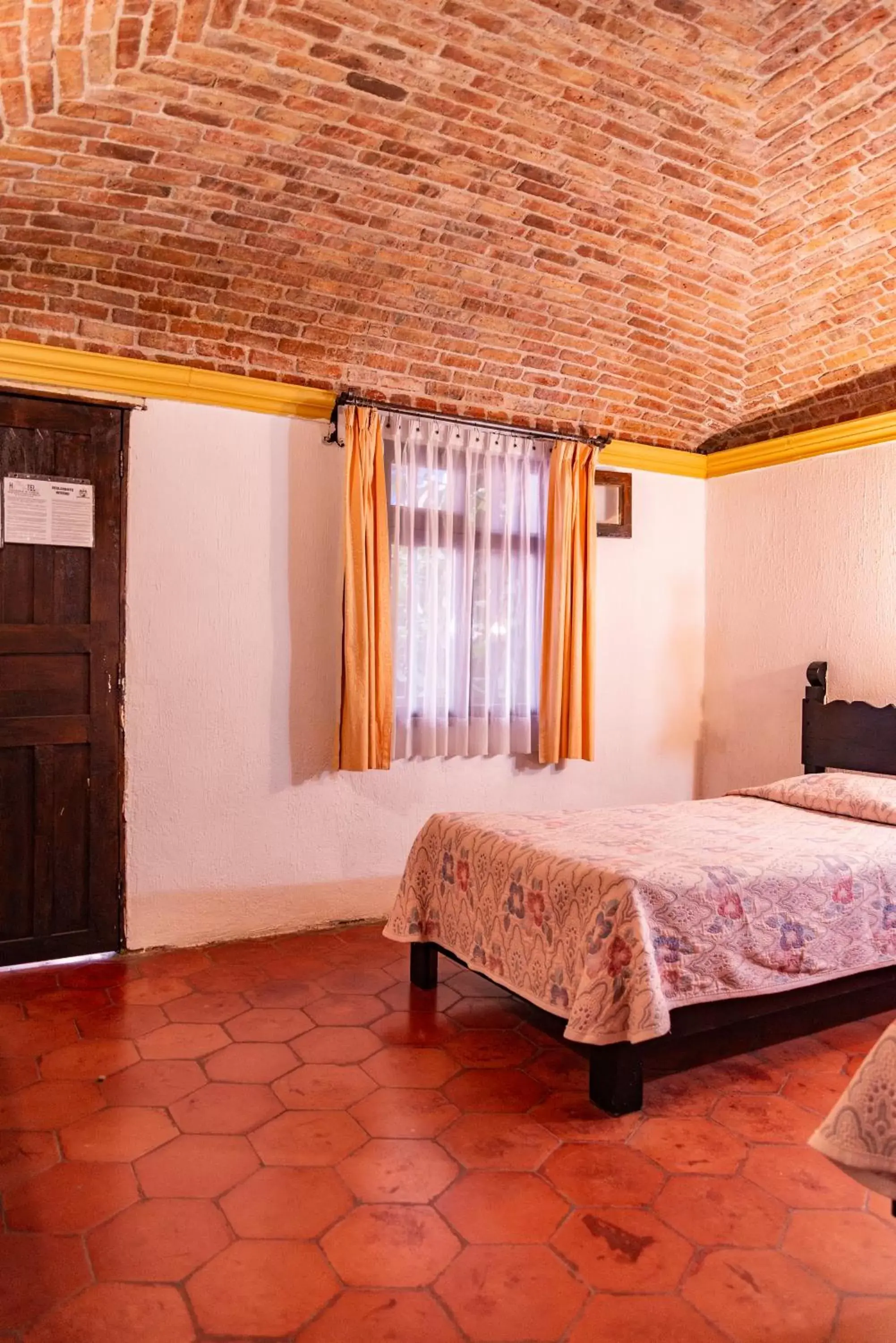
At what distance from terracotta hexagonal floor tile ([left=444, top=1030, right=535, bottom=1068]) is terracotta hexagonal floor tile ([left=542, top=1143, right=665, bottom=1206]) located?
1.74ft

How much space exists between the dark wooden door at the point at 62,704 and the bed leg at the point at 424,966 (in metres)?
1.34

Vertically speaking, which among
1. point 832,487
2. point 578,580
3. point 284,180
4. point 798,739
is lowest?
point 798,739

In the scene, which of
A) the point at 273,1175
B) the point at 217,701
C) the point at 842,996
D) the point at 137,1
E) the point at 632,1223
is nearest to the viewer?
the point at 632,1223

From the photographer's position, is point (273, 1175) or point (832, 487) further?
point (832, 487)

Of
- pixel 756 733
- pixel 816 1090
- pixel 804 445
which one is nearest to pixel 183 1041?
pixel 816 1090

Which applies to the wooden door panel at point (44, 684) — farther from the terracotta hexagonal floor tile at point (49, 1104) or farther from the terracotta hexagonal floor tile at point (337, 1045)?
the terracotta hexagonal floor tile at point (337, 1045)

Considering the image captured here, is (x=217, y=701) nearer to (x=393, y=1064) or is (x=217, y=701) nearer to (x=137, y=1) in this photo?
(x=393, y=1064)

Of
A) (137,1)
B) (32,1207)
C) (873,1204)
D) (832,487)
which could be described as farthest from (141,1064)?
(832,487)

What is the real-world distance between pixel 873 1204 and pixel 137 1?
3607 millimetres

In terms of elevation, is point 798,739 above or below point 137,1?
below

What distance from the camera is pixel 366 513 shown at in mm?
4219

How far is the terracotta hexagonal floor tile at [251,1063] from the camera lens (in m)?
2.76

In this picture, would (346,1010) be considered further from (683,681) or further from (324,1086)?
(683,681)

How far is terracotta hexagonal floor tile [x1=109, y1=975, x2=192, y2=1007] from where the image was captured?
11.1ft
